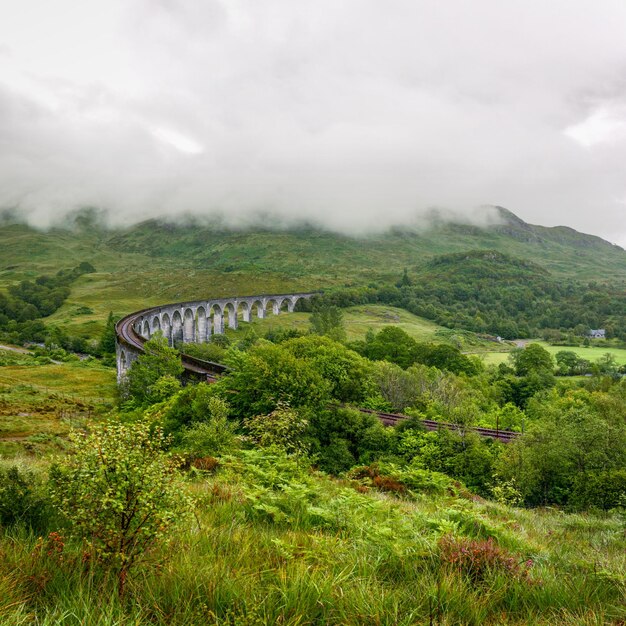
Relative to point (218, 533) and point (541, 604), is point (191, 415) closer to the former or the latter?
point (218, 533)

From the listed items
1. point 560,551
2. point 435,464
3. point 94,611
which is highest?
point 94,611

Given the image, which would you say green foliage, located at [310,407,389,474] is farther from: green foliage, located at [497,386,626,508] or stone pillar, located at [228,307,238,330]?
stone pillar, located at [228,307,238,330]

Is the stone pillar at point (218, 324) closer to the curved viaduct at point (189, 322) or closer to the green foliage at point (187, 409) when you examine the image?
the curved viaduct at point (189, 322)

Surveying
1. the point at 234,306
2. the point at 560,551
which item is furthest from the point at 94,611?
the point at 234,306

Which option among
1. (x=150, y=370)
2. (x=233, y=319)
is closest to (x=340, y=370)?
(x=150, y=370)

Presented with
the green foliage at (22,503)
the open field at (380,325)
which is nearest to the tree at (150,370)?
the green foliage at (22,503)

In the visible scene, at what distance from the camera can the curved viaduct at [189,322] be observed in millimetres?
65188

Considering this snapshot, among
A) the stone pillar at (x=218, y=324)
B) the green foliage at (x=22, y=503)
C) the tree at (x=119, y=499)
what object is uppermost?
the tree at (x=119, y=499)

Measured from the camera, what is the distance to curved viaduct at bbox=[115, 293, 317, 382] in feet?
214

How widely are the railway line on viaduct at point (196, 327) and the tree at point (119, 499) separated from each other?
3326 cm

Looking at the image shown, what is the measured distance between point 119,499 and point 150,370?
2028 inches

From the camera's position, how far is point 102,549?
438 centimetres

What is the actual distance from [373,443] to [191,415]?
14.9 meters

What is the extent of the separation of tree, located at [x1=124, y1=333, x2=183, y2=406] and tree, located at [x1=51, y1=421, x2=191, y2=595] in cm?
4779
